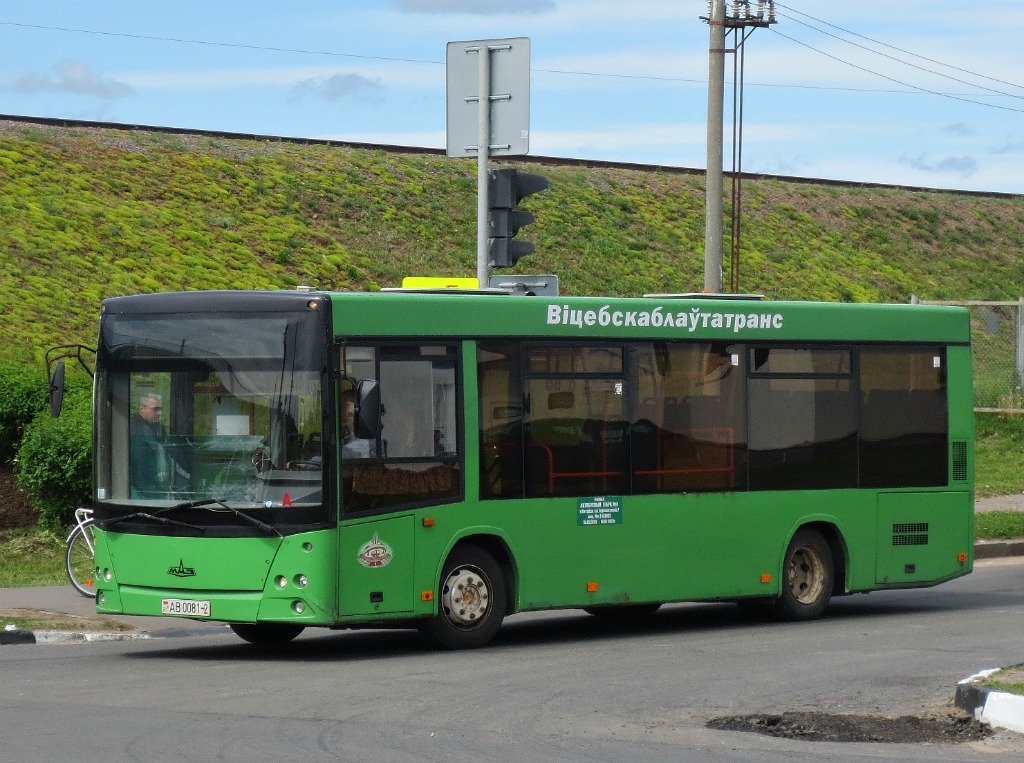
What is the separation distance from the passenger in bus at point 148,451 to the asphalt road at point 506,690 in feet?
4.06

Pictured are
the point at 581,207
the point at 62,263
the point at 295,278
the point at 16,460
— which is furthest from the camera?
the point at 581,207

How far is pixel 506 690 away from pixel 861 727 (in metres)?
2.34

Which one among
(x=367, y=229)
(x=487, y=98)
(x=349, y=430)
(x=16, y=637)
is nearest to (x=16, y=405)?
(x=487, y=98)

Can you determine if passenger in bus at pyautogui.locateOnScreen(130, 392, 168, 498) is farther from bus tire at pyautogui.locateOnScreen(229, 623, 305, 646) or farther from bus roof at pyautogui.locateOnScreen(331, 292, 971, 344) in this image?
bus roof at pyautogui.locateOnScreen(331, 292, 971, 344)

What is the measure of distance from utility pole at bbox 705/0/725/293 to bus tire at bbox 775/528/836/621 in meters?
5.47

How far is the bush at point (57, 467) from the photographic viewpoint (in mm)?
19641

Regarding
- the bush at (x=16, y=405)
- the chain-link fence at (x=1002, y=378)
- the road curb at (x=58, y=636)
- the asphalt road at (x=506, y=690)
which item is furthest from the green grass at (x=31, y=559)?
the chain-link fence at (x=1002, y=378)

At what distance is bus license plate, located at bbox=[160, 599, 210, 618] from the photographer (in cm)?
1210

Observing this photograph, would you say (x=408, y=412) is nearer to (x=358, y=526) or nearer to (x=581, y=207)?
(x=358, y=526)

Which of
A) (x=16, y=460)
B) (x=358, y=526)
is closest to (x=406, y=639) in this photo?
(x=358, y=526)

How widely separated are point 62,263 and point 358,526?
2823 cm

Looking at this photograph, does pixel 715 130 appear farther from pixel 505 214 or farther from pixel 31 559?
pixel 31 559

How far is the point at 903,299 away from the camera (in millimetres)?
62188

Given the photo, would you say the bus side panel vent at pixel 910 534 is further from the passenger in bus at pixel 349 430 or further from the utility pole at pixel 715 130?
the passenger in bus at pixel 349 430
